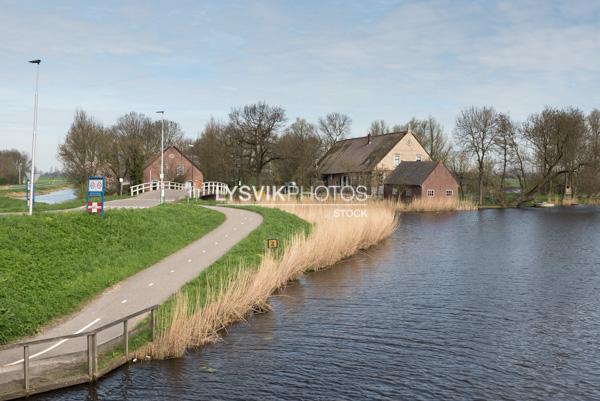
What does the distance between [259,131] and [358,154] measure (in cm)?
1867

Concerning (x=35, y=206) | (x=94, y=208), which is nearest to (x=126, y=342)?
(x=94, y=208)

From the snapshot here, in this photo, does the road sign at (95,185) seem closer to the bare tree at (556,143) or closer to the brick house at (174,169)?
the brick house at (174,169)

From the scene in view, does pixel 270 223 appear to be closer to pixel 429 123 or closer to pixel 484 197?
pixel 484 197

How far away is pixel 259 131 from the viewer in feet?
212

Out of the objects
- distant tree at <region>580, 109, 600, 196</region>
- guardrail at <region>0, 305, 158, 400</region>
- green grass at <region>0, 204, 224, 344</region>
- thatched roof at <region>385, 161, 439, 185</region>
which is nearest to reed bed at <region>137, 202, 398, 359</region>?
guardrail at <region>0, 305, 158, 400</region>

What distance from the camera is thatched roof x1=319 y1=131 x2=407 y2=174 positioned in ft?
240

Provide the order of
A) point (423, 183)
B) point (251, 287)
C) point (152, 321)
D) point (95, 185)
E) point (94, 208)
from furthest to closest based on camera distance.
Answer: point (423, 183), point (94, 208), point (95, 185), point (251, 287), point (152, 321)

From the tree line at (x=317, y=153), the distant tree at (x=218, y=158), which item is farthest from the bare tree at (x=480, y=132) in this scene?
the distant tree at (x=218, y=158)

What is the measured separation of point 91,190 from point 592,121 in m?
73.5

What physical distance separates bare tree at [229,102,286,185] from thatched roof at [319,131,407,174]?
1113 centimetres

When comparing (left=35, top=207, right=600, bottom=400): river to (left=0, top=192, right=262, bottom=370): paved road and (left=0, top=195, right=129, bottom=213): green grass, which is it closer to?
(left=0, top=192, right=262, bottom=370): paved road

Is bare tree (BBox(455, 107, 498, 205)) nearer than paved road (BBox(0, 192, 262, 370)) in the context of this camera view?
No

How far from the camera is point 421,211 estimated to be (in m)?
58.2

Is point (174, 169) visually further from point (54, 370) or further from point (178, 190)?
point (54, 370)
